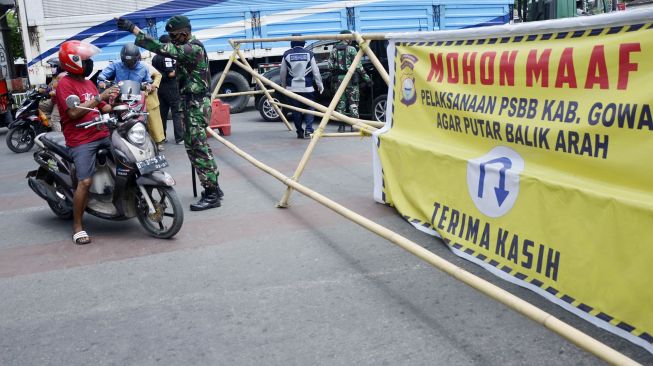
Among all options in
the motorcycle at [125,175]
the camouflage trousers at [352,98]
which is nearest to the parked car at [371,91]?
the camouflage trousers at [352,98]

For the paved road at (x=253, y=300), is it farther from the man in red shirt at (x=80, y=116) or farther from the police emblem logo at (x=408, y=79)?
the police emblem logo at (x=408, y=79)

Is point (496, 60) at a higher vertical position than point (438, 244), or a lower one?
higher

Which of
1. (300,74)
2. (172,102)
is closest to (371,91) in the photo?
(300,74)

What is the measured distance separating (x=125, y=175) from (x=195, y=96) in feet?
4.13

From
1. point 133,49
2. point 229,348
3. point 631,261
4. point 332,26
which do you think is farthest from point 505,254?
point 332,26

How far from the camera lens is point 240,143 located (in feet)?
35.4

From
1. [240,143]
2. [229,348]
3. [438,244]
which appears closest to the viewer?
[229,348]

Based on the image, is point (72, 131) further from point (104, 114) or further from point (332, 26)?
point (332, 26)

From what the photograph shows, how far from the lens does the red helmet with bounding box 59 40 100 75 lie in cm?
529

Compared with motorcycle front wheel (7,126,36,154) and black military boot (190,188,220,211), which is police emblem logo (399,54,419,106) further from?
motorcycle front wheel (7,126,36,154)

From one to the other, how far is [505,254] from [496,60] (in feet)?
4.18

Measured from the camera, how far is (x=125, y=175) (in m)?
5.51

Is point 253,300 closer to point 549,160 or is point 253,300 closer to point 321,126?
point 549,160

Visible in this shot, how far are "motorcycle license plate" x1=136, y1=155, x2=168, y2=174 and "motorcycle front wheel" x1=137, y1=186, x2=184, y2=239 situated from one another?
168mm
